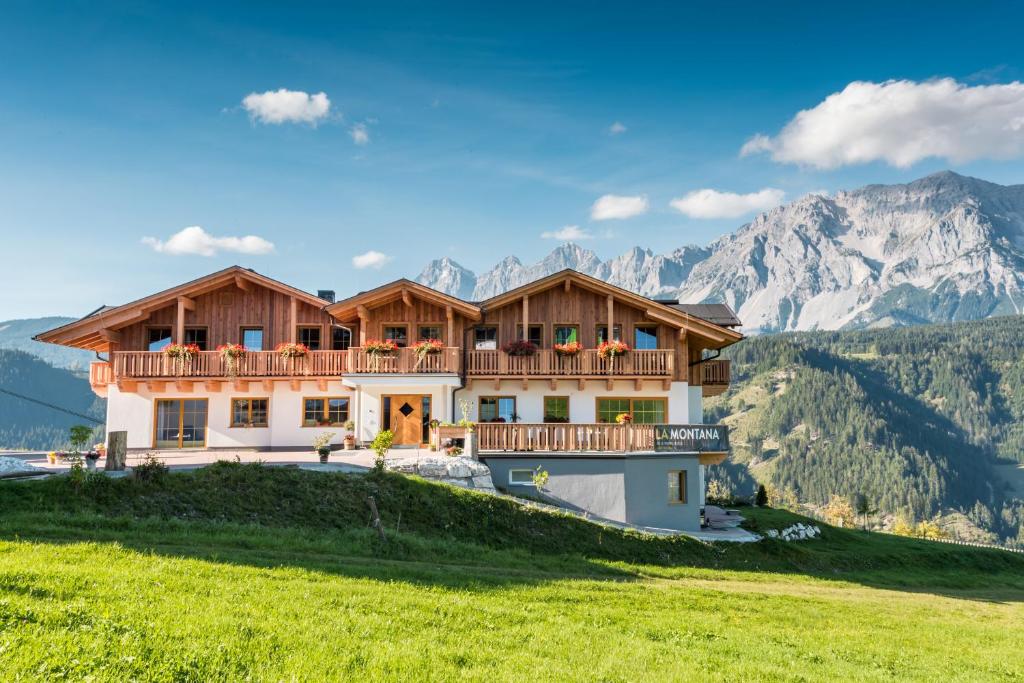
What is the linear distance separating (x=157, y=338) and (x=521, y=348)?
14914 mm

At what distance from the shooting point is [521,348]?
27.9 meters

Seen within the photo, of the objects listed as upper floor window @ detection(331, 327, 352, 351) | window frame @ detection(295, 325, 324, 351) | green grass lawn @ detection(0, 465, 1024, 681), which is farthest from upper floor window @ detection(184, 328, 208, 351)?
green grass lawn @ detection(0, 465, 1024, 681)

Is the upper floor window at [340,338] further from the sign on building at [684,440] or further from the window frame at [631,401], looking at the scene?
the sign on building at [684,440]

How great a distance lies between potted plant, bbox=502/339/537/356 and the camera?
27.9 metres

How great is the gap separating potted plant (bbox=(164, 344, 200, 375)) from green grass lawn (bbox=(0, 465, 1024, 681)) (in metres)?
Result: 11.8

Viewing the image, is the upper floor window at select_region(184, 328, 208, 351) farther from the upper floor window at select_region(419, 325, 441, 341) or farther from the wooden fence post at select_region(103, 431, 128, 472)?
the wooden fence post at select_region(103, 431, 128, 472)

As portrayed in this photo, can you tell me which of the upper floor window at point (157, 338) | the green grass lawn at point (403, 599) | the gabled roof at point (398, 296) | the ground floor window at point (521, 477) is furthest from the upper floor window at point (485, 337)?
the upper floor window at point (157, 338)

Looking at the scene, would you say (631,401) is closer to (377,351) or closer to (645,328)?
(645,328)

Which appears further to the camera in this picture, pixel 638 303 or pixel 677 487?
pixel 638 303

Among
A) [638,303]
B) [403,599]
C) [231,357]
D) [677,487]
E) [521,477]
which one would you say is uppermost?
[638,303]

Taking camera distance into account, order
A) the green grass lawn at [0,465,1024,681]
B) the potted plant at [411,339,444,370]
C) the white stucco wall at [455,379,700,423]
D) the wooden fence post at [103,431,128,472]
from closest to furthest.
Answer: the green grass lawn at [0,465,1024,681] → the wooden fence post at [103,431,128,472] → the potted plant at [411,339,444,370] → the white stucco wall at [455,379,700,423]

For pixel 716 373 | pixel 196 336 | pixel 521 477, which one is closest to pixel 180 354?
pixel 196 336

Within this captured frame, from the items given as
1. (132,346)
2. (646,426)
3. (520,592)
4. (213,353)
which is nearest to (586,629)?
(520,592)

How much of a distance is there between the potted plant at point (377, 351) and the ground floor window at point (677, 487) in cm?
1084
